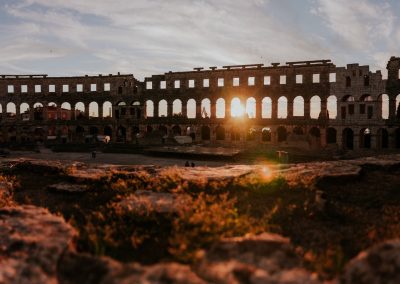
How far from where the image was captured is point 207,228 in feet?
12.9

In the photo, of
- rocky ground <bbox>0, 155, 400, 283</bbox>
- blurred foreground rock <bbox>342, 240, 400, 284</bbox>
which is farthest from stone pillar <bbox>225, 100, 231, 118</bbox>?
blurred foreground rock <bbox>342, 240, 400, 284</bbox>

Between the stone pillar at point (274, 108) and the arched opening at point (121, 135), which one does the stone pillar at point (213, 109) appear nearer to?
the stone pillar at point (274, 108)

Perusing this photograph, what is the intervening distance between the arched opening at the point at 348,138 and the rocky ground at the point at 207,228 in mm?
44083

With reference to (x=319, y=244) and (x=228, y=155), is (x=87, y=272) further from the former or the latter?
(x=228, y=155)

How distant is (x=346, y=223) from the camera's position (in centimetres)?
458

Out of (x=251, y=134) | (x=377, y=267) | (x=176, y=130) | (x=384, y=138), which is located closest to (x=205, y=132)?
(x=176, y=130)

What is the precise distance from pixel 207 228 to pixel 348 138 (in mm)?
50530

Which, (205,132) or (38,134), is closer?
(205,132)

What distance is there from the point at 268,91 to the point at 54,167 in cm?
4529

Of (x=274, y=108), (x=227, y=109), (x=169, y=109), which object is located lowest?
(x=274, y=108)

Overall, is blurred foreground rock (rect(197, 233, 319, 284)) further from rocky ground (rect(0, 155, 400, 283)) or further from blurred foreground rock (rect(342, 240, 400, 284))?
blurred foreground rock (rect(342, 240, 400, 284))

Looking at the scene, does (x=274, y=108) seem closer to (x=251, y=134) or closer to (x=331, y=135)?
(x=251, y=134)

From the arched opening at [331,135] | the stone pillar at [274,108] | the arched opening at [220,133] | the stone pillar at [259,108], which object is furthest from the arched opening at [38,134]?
the arched opening at [331,135]

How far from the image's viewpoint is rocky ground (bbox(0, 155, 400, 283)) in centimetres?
299
